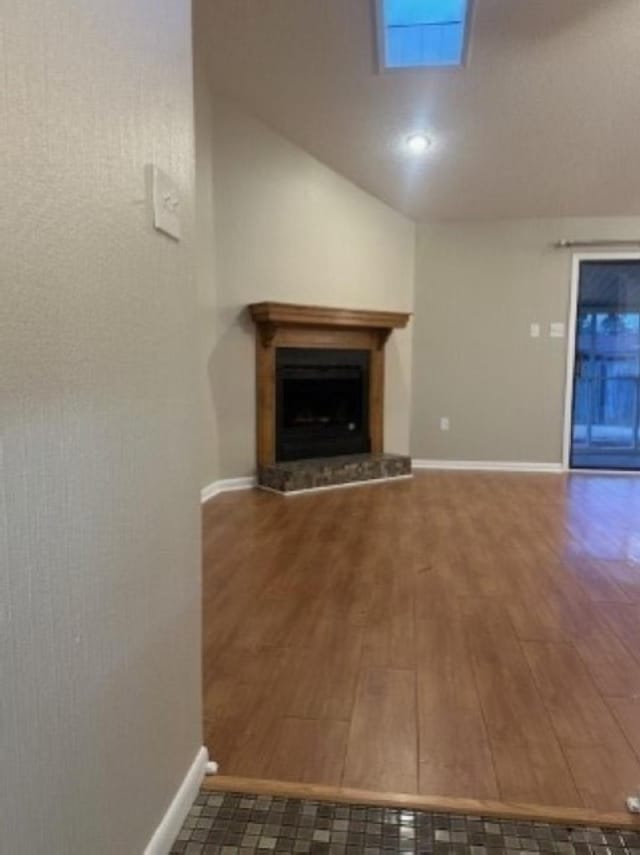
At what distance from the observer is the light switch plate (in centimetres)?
118

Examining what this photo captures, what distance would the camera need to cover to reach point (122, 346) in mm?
1070

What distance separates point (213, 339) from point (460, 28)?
2.42 metres

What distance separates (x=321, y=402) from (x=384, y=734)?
3726 millimetres

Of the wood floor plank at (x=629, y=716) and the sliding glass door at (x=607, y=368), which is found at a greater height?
the sliding glass door at (x=607, y=368)

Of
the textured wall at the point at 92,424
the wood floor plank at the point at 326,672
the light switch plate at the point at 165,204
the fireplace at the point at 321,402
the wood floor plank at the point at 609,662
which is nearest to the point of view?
the textured wall at the point at 92,424

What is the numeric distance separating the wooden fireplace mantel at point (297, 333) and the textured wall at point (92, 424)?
11.1 ft

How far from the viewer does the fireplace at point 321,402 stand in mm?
5066

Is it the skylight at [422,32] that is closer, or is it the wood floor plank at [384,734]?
the wood floor plank at [384,734]

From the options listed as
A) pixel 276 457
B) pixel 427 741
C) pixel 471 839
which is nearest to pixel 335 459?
pixel 276 457

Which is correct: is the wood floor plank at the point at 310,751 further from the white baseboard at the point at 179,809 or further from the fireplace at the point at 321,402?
the fireplace at the point at 321,402

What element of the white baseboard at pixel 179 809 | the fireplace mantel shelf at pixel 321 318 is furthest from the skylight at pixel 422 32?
the white baseboard at pixel 179 809

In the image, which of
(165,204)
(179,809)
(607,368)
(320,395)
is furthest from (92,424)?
(607,368)

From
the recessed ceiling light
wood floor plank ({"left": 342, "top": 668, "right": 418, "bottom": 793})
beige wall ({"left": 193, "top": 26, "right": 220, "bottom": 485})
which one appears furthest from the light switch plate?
the recessed ceiling light

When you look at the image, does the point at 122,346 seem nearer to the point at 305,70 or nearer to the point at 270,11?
the point at 270,11
